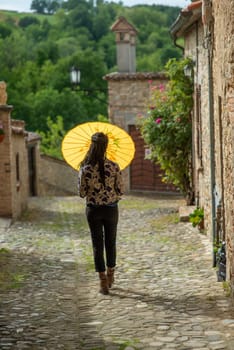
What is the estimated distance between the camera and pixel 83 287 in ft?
28.5

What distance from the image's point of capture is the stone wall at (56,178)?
29438 mm

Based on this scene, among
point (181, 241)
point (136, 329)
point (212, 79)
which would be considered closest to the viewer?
point (136, 329)

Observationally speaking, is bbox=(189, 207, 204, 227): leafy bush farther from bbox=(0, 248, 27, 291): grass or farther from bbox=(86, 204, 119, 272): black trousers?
bbox=(86, 204, 119, 272): black trousers

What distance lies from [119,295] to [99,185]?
1.16m

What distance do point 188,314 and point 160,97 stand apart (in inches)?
424

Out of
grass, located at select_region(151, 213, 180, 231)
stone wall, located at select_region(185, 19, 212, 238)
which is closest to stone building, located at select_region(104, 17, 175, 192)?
grass, located at select_region(151, 213, 180, 231)

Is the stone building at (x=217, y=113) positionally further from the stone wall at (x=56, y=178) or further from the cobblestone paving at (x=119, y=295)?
the stone wall at (x=56, y=178)

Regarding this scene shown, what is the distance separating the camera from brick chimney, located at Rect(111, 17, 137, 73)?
26844 millimetres

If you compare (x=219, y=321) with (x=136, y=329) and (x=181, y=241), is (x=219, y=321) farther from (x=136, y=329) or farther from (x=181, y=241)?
(x=181, y=241)

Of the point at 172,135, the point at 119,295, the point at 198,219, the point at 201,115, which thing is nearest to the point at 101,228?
the point at 119,295

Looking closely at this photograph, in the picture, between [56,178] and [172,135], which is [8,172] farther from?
[56,178]

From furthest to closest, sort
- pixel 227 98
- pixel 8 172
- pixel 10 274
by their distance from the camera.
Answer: pixel 8 172
pixel 10 274
pixel 227 98

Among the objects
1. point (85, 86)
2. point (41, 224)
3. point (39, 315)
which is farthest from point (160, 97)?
point (85, 86)

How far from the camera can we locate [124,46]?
27.2 meters
